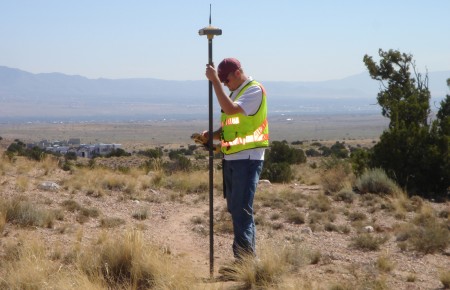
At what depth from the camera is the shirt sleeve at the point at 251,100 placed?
6371 millimetres

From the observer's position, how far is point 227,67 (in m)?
6.56

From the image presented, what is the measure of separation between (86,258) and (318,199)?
696 cm

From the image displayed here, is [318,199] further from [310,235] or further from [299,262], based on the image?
[299,262]

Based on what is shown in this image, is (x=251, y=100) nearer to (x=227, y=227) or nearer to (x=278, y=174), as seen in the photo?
(x=227, y=227)

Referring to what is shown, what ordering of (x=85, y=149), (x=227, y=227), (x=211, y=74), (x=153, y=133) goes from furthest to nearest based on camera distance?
(x=153, y=133), (x=85, y=149), (x=227, y=227), (x=211, y=74)

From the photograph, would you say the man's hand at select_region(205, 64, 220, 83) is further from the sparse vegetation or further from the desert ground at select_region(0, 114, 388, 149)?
the desert ground at select_region(0, 114, 388, 149)

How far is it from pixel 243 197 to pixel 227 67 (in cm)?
126

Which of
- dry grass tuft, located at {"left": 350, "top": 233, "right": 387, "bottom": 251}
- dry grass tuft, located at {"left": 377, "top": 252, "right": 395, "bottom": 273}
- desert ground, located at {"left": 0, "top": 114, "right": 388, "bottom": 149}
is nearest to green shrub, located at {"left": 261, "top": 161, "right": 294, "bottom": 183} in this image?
dry grass tuft, located at {"left": 350, "top": 233, "right": 387, "bottom": 251}

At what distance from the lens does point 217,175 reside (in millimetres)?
17359

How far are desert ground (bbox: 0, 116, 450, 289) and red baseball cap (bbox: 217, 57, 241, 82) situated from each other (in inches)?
68.8

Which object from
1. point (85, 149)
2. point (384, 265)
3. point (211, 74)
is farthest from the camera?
point (85, 149)

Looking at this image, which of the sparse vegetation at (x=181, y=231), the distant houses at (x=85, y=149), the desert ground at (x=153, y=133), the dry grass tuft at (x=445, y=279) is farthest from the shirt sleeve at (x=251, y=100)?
the desert ground at (x=153, y=133)

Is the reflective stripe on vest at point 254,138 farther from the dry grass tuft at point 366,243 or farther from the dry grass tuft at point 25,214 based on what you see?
the dry grass tuft at point 25,214

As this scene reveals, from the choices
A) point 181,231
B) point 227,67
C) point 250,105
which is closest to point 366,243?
point 181,231
